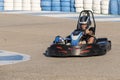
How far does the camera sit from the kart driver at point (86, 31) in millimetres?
10234

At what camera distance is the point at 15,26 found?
17125 millimetres

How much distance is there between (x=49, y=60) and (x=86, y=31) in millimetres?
1432

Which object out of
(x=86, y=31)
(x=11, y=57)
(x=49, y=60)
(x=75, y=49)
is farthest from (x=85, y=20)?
(x=11, y=57)

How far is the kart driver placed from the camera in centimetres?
1023

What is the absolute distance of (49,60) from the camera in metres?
9.38

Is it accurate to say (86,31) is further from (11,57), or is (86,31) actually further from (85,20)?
(11,57)

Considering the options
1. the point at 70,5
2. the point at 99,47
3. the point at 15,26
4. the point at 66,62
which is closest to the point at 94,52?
the point at 99,47

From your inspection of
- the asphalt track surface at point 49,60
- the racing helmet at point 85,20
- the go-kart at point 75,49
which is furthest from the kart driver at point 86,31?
the asphalt track surface at point 49,60

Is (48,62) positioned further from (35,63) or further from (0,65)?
(0,65)

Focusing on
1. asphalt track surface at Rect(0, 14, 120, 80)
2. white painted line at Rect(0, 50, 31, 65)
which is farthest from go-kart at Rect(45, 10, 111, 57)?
white painted line at Rect(0, 50, 31, 65)

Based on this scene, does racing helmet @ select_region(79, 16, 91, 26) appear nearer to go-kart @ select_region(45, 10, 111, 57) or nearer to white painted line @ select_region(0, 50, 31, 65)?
go-kart @ select_region(45, 10, 111, 57)

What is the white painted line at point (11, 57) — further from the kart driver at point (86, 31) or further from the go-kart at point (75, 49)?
the kart driver at point (86, 31)

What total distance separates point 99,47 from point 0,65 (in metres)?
2.34

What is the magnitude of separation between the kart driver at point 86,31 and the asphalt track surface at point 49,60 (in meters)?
0.52
